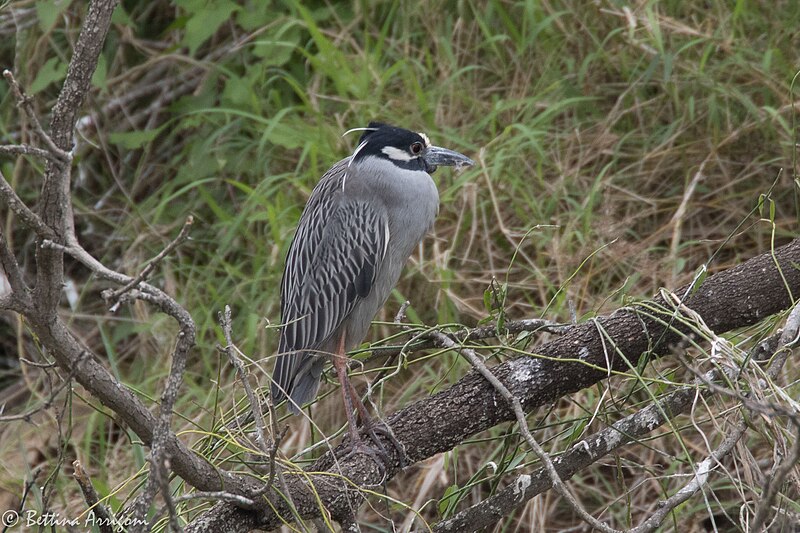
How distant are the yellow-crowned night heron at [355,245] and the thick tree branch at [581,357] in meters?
0.69

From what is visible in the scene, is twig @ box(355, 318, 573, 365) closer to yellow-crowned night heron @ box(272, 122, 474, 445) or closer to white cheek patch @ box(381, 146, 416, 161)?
yellow-crowned night heron @ box(272, 122, 474, 445)

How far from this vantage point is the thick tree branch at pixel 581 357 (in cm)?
249

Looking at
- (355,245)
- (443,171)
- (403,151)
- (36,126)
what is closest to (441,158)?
(403,151)

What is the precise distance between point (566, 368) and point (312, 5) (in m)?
2.82

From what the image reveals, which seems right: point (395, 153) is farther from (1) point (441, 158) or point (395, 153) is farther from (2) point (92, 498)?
(2) point (92, 498)

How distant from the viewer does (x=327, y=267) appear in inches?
133

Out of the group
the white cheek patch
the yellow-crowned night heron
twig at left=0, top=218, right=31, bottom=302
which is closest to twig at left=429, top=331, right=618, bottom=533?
the yellow-crowned night heron

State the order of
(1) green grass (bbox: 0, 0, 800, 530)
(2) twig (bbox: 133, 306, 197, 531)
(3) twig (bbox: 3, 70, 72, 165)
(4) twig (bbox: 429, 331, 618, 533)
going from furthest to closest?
1. (1) green grass (bbox: 0, 0, 800, 530)
2. (4) twig (bbox: 429, 331, 618, 533)
3. (2) twig (bbox: 133, 306, 197, 531)
4. (3) twig (bbox: 3, 70, 72, 165)

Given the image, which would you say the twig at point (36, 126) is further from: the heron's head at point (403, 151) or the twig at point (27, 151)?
the heron's head at point (403, 151)

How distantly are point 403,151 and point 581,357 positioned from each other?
1.16m

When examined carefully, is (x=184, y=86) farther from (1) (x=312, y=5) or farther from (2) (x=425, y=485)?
(2) (x=425, y=485)

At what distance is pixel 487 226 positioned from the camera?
13.0 ft

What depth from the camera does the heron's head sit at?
3.38 meters

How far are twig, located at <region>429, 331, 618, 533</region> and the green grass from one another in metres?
0.70
